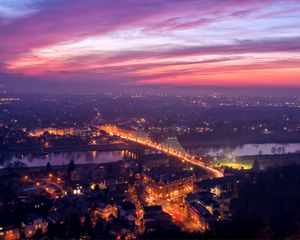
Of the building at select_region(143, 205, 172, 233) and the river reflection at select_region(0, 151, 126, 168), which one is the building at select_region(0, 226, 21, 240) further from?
the river reflection at select_region(0, 151, 126, 168)

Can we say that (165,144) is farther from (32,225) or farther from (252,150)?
(32,225)

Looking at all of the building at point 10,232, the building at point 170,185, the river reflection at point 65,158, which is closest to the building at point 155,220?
the building at point 170,185

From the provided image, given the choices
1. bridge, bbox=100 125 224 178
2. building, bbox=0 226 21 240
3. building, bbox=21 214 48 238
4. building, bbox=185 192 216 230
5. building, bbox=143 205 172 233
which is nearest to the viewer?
building, bbox=0 226 21 240

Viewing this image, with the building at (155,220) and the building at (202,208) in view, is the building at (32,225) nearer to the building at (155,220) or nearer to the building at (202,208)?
the building at (155,220)

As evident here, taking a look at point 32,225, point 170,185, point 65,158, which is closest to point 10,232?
point 32,225

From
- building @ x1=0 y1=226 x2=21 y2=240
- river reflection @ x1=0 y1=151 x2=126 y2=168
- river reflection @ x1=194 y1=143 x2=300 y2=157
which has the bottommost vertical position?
river reflection @ x1=194 y1=143 x2=300 y2=157

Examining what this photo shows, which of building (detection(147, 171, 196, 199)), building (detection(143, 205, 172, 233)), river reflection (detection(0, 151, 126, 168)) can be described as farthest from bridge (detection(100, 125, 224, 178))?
building (detection(143, 205, 172, 233))

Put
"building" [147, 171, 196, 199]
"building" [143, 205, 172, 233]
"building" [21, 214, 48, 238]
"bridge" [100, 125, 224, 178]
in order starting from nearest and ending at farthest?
"building" [21, 214, 48, 238] < "building" [143, 205, 172, 233] < "building" [147, 171, 196, 199] < "bridge" [100, 125, 224, 178]

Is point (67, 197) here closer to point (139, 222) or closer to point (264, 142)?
point (139, 222)
